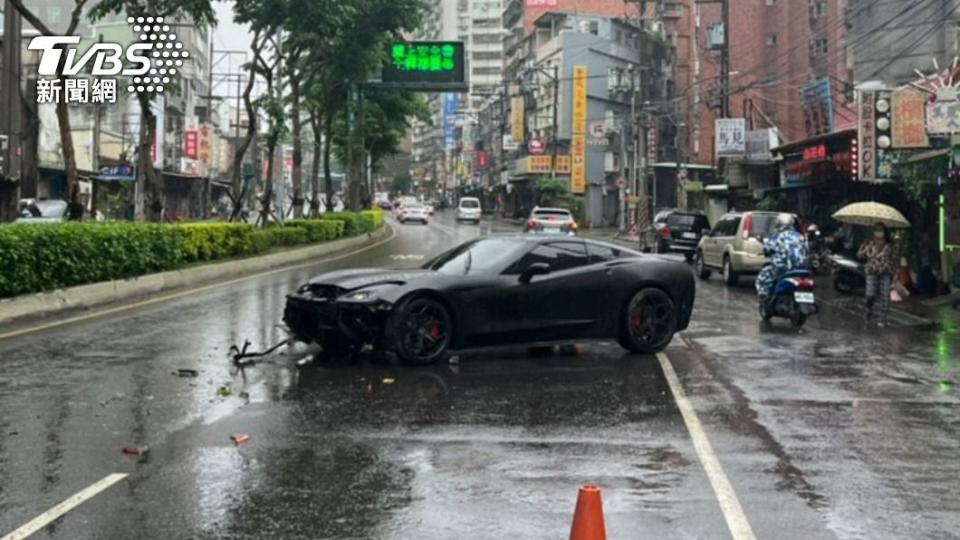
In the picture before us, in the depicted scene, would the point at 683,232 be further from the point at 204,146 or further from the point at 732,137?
the point at 204,146

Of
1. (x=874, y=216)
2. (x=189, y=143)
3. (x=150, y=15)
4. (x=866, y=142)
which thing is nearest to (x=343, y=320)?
(x=874, y=216)

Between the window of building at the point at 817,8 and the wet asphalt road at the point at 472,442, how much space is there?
49.6 metres

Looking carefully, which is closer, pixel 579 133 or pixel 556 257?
pixel 556 257

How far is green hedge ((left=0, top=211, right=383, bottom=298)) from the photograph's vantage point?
1509 centimetres

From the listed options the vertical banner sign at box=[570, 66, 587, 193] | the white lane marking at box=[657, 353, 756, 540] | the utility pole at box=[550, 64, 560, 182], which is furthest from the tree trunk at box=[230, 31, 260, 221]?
the vertical banner sign at box=[570, 66, 587, 193]

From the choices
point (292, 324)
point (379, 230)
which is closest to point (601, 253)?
point (292, 324)

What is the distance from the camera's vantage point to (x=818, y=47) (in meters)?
58.6

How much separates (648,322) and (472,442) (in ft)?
17.8

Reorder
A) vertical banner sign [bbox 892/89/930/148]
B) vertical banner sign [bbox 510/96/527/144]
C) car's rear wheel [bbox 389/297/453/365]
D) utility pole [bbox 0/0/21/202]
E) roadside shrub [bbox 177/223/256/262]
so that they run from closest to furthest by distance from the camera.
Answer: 1. car's rear wheel [bbox 389/297/453/365]
2. vertical banner sign [bbox 892/89/930/148]
3. roadside shrub [bbox 177/223/256/262]
4. utility pole [bbox 0/0/21/202]
5. vertical banner sign [bbox 510/96/527/144]

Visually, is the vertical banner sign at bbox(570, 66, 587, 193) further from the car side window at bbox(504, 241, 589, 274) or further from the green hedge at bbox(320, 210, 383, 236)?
the car side window at bbox(504, 241, 589, 274)

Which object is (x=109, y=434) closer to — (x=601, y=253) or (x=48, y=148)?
(x=601, y=253)

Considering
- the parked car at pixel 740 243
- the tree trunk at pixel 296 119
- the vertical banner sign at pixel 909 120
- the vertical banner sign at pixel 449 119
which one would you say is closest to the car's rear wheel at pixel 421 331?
the vertical banner sign at pixel 909 120

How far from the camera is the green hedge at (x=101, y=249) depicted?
1509 centimetres

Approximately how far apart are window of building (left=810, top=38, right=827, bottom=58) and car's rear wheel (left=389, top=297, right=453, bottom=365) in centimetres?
5112
